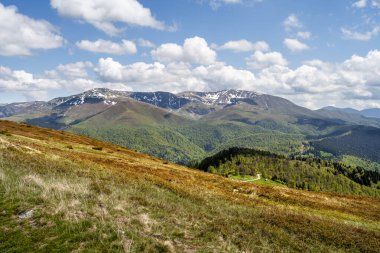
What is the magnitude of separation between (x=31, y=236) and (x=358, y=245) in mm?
18691

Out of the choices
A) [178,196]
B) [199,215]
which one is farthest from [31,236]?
[178,196]

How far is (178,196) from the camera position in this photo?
89.3 ft

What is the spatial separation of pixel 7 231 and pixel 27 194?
15.3 feet

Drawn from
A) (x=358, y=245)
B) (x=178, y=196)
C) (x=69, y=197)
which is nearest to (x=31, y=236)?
(x=69, y=197)

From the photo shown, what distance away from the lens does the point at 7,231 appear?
547 inches

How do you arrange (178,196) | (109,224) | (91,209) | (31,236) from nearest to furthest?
(31,236)
(109,224)
(91,209)
(178,196)

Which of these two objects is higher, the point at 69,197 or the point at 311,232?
the point at 69,197

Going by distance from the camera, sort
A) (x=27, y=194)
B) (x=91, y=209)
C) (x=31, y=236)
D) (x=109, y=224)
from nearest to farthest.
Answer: (x=31, y=236) → (x=109, y=224) → (x=91, y=209) → (x=27, y=194)

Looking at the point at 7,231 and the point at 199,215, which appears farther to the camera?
the point at 199,215

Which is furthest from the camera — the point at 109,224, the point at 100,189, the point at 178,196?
the point at 178,196

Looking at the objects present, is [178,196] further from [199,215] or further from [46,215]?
[46,215]

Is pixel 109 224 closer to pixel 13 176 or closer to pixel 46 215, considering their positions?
pixel 46 215

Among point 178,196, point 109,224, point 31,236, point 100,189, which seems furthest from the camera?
point 178,196

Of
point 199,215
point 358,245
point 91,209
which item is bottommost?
point 358,245
